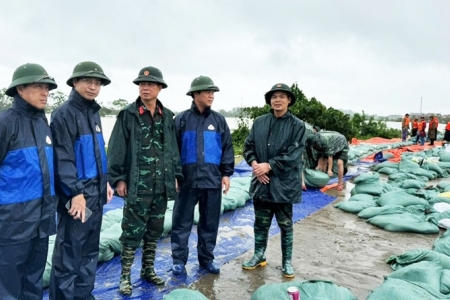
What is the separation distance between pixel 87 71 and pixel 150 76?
0.46 meters

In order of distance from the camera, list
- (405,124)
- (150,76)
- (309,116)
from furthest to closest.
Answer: (405,124)
(309,116)
(150,76)

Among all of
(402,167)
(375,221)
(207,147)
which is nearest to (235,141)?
(402,167)

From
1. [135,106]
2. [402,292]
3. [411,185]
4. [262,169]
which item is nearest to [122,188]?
[135,106]

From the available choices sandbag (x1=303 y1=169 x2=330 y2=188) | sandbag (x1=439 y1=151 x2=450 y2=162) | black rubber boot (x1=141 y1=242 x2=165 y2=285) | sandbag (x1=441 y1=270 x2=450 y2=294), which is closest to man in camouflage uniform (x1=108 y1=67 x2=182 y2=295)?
black rubber boot (x1=141 y1=242 x2=165 y2=285)

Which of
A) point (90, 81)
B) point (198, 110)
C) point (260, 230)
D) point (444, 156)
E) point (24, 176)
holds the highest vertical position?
point (90, 81)

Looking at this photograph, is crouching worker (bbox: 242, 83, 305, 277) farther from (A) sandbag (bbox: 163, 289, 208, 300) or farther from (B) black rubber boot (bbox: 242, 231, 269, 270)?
(A) sandbag (bbox: 163, 289, 208, 300)

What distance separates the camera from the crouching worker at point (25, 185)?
1894mm

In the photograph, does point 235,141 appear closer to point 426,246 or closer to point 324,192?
point 324,192

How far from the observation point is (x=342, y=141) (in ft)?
21.7

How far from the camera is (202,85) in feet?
9.54

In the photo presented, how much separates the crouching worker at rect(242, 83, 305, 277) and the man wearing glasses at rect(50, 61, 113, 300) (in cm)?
127

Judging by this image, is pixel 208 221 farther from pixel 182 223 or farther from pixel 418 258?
pixel 418 258

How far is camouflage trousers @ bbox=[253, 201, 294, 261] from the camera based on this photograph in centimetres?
309

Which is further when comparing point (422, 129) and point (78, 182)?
point (422, 129)
